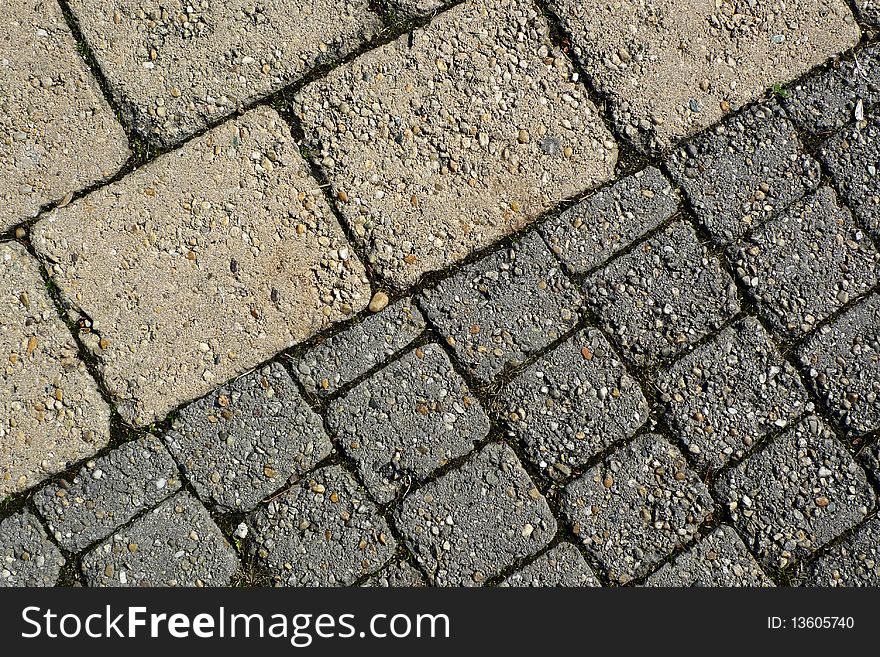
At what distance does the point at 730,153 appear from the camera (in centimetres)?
277

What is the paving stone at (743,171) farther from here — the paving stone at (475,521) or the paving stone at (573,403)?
the paving stone at (475,521)

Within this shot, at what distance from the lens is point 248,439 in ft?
8.54

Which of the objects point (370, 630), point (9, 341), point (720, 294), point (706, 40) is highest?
point (706, 40)

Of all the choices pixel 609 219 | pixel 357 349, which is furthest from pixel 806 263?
pixel 357 349

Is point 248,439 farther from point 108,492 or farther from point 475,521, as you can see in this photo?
point 475,521

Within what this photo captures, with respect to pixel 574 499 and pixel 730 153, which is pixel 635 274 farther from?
pixel 574 499

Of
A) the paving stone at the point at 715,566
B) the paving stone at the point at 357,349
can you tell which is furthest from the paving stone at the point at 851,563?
the paving stone at the point at 357,349

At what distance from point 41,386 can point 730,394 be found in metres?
2.37

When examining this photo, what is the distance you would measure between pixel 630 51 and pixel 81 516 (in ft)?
8.24

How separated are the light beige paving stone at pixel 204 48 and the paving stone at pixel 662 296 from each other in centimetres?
125

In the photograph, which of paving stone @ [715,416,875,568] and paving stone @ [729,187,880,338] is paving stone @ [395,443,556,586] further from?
paving stone @ [729,187,880,338]

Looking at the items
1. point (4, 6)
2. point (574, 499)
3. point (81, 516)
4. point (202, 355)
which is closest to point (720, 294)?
point (574, 499)

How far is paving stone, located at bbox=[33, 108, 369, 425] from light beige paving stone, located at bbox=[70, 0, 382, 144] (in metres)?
0.12

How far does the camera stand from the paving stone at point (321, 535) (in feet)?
8.48
